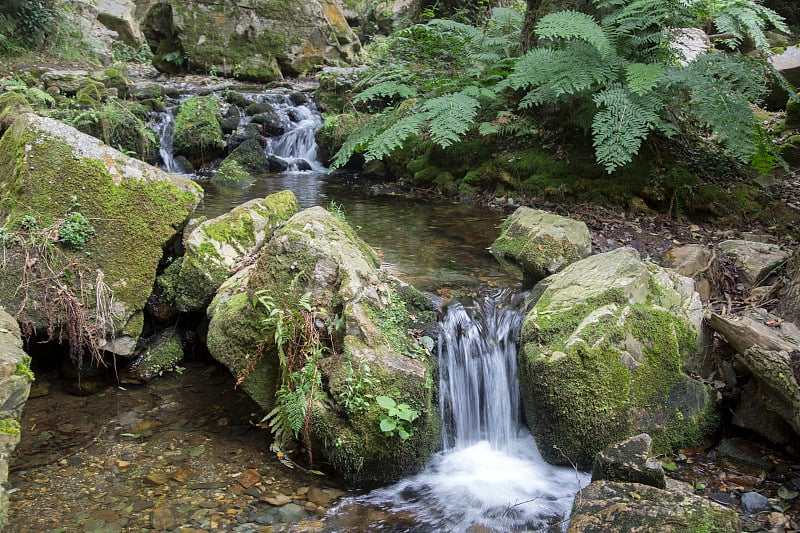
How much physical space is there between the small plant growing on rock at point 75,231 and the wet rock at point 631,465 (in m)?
3.88

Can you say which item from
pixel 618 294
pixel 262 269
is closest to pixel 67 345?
pixel 262 269

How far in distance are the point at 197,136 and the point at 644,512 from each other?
10268 millimetres

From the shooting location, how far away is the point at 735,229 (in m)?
6.08

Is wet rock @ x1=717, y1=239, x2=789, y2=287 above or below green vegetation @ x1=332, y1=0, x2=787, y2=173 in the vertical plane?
below

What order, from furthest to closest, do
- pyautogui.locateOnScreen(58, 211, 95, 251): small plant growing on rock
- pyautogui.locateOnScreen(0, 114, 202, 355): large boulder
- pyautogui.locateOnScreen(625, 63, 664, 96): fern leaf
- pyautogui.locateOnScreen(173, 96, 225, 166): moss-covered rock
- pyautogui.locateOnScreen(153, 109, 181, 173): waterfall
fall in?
pyautogui.locateOnScreen(173, 96, 225, 166): moss-covered rock → pyautogui.locateOnScreen(153, 109, 181, 173): waterfall → pyautogui.locateOnScreen(625, 63, 664, 96): fern leaf → pyautogui.locateOnScreen(58, 211, 95, 251): small plant growing on rock → pyautogui.locateOnScreen(0, 114, 202, 355): large boulder

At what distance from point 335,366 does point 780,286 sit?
11.1ft

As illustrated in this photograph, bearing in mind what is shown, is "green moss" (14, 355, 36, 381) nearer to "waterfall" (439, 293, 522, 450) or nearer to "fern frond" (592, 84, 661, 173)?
"waterfall" (439, 293, 522, 450)

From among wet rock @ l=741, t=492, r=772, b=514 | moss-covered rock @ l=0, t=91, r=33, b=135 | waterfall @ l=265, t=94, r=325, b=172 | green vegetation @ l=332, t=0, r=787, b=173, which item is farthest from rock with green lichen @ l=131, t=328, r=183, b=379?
waterfall @ l=265, t=94, r=325, b=172

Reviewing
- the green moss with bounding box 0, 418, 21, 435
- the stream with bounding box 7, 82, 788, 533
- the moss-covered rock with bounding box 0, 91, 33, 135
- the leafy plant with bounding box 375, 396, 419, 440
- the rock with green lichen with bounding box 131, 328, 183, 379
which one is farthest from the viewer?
the moss-covered rock with bounding box 0, 91, 33, 135

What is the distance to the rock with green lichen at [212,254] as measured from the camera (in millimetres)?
4492

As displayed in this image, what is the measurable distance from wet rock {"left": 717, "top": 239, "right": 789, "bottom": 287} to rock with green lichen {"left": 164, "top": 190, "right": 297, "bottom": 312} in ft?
13.7

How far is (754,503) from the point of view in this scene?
9.62 ft

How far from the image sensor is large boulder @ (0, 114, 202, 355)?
3.98m

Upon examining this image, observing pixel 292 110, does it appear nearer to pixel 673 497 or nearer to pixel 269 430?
pixel 269 430
